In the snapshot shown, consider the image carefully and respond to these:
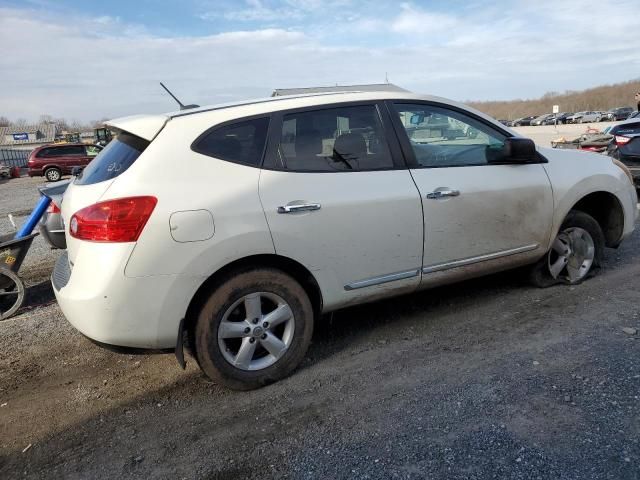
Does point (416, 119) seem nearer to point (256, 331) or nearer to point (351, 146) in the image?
point (351, 146)

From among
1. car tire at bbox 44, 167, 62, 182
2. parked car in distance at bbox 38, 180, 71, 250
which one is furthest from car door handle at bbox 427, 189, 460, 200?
car tire at bbox 44, 167, 62, 182

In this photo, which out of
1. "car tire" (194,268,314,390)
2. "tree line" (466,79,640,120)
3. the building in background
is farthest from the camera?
"tree line" (466,79,640,120)

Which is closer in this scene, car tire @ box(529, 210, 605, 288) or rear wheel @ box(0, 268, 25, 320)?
car tire @ box(529, 210, 605, 288)

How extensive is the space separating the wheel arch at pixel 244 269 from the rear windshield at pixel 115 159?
2.73ft

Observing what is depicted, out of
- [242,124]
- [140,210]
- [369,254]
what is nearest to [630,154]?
[369,254]

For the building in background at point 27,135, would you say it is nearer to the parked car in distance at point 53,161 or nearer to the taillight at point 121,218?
the parked car in distance at point 53,161

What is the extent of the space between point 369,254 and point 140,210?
146 cm

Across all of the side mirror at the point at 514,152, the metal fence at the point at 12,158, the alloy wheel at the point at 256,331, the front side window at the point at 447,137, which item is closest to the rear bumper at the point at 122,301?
the alloy wheel at the point at 256,331

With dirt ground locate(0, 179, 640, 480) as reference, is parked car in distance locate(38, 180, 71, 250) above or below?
above

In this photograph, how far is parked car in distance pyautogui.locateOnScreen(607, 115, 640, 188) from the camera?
870cm

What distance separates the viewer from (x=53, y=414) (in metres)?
3.00

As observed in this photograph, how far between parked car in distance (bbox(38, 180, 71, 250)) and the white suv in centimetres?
87

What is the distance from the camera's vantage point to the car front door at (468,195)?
350 centimetres

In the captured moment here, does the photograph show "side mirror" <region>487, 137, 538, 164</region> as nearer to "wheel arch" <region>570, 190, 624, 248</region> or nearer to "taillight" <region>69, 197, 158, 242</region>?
"wheel arch" <region>570, 190, 624, 248</region>
